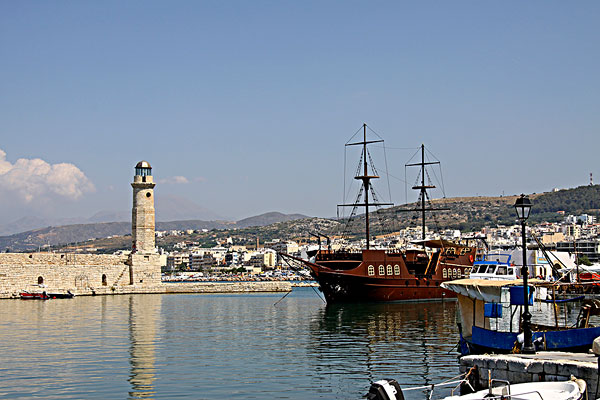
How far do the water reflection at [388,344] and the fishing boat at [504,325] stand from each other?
1059mm

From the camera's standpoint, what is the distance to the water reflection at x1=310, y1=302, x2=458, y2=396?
15.8 metres

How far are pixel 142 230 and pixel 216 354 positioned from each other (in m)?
32.8

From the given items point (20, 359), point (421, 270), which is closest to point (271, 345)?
point (20, 359)

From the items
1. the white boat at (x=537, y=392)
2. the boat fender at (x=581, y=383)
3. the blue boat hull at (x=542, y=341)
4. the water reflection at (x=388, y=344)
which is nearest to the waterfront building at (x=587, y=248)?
the water reflection at (x=388, y=344)

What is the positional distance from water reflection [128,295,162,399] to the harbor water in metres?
0.03

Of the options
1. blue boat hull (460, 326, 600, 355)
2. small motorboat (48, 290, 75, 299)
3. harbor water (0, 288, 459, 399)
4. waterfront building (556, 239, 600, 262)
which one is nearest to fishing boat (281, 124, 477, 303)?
harbor water (0, 288, 459, 399)

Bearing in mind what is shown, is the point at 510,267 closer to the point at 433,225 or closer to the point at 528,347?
the point at 528,347

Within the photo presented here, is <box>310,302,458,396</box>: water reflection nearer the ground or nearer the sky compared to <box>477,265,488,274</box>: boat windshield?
nearer the ground

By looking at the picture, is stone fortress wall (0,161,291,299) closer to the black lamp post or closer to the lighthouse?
the lighthouse

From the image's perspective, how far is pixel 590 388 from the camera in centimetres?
1005

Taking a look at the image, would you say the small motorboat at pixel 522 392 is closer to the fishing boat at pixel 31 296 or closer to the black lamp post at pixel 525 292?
the black lamp post at pixel 525 292

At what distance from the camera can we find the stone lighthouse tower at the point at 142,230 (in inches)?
1978

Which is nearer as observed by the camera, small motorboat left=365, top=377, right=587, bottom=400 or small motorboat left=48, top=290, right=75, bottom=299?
small motorboat left=365, top=377, right=587, bottom=400

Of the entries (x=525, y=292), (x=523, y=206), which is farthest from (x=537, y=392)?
(x=523, y=206)
